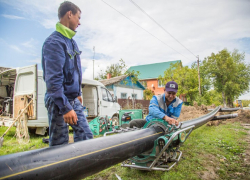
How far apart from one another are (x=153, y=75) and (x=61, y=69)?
117 feet

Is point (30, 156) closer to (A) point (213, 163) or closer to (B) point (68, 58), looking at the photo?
(B) point (68, 58)

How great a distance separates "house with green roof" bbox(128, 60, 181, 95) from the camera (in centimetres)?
3470

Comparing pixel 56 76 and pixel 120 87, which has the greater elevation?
pixel 120 87

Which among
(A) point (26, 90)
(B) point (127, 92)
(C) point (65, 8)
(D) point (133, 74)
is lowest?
(A) point (26, 90)

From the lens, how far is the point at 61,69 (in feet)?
5.57

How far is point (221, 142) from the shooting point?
470cm

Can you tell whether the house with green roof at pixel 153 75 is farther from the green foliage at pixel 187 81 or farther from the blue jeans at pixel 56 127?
the blue jeans at pixel 56 127

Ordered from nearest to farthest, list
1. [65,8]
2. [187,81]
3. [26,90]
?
[65,8], [26,90], [187,81]

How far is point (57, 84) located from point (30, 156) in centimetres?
68

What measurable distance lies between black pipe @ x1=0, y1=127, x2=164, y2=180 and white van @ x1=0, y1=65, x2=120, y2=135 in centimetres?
441

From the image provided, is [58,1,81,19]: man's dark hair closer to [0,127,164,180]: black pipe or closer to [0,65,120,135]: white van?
[0,127,164,180]: black pipe

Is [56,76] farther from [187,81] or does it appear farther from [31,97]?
[187,81]

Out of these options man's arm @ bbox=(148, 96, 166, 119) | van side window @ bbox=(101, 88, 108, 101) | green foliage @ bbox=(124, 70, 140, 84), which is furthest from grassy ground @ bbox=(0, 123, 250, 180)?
green foliage @ bbox=(124, 70, 140, 84)

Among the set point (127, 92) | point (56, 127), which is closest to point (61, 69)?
point (56, 127)
